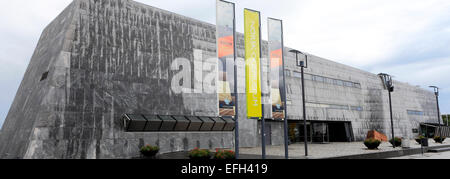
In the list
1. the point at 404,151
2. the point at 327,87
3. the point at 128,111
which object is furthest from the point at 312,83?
the point at 128,111

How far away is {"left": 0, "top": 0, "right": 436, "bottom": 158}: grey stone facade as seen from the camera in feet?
71.5

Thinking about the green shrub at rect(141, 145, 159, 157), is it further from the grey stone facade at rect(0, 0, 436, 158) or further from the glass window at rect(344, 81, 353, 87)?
the glass window at rect(344, 81, 353, 87)

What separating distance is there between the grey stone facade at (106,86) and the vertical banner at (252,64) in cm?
981

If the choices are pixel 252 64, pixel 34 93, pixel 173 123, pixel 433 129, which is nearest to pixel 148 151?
pixel 173 123

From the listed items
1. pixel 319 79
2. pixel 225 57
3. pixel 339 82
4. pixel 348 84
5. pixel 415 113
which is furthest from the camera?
pixel 415 113

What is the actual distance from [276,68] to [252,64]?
2661 mm

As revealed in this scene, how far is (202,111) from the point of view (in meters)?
29.3

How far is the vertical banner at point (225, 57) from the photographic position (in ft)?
60.5

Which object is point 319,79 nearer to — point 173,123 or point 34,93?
point 173,123

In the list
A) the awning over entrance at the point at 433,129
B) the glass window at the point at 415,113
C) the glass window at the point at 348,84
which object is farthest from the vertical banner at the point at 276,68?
the awning over entrance at the point at 433,129

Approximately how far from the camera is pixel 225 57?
18.8 metres

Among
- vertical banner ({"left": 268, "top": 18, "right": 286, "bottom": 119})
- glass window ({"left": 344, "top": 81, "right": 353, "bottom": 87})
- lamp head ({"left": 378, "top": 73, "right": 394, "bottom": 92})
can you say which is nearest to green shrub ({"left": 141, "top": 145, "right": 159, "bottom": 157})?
vertical banner ({"left": 268, "top": 18, "right": 286, "bottom": 119})
